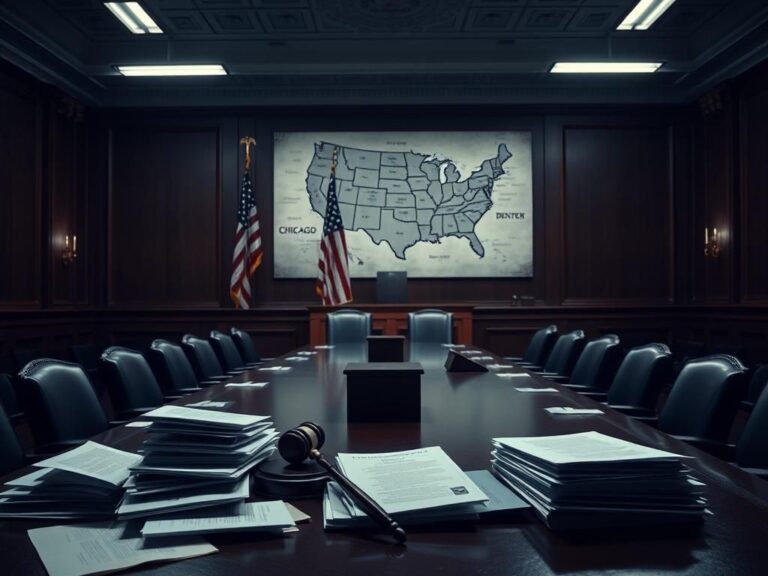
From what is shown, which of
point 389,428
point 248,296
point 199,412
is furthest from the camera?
point 248,296

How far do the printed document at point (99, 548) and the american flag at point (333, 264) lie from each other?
6.26m

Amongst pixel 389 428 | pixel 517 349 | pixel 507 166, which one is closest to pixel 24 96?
pixel 507 166

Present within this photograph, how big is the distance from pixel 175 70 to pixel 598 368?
5.17m

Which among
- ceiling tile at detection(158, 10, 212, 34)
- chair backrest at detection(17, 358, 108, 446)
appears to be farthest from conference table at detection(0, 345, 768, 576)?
ceiling tile at detection(158, 10, 212, 34)

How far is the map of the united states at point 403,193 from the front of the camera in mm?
7934

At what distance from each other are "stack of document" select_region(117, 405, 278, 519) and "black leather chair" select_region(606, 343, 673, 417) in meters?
2.25

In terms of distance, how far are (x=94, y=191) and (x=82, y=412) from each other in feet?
20.1

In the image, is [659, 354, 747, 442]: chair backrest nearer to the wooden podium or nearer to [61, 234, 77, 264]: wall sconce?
the wooden podium

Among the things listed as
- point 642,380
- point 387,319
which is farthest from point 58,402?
point 387,319

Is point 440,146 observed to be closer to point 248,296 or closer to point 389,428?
point 248,296

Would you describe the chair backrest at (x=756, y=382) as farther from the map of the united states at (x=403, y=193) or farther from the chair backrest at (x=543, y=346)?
the map of the united states at (x=403, y=193)

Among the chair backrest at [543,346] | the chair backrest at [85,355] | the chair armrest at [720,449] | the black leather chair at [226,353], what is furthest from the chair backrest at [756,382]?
the chair backrest at [85,355]

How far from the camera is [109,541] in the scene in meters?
0.94

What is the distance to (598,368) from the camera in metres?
3.78
